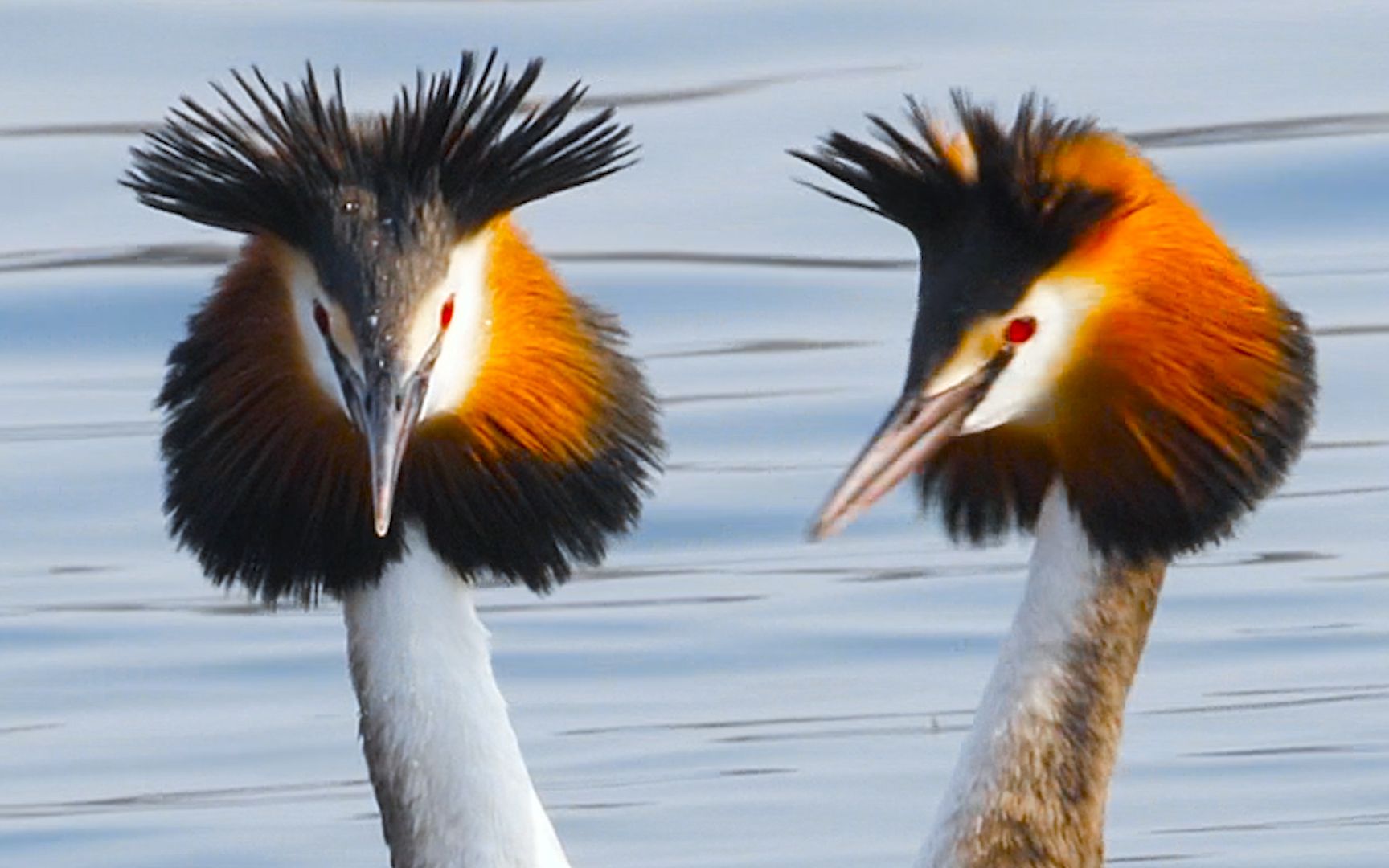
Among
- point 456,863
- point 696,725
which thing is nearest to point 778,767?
point 696,725

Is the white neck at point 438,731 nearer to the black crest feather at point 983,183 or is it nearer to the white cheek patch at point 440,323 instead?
the white cheek patch at point 440,323

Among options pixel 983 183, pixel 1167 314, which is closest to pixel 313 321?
pixel 983 183

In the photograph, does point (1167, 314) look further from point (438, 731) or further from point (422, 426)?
point (438, 731)

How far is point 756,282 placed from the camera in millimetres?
16250

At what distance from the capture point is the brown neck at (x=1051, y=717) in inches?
397

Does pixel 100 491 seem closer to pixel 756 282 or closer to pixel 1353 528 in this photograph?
pixel 756 282

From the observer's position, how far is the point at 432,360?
9.56 meters

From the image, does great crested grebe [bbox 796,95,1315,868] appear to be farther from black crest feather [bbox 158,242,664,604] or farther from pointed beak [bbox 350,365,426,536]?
pointed beak [bbox 350,365,426,536]

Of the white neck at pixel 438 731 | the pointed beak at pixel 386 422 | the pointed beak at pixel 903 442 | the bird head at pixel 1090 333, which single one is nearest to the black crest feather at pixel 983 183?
the bird head at pixel 1090 333

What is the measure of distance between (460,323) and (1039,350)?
1.16 metres

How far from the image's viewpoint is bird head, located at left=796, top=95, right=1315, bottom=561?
9875mm

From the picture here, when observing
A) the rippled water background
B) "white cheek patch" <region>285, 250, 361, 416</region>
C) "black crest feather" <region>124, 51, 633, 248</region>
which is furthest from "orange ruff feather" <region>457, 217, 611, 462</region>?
the rippled water background

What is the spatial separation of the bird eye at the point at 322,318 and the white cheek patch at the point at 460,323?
20cm

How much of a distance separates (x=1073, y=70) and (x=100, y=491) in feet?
13.8
